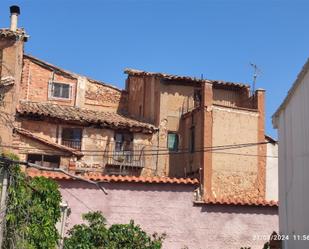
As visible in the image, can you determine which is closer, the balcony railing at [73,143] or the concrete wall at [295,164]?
the concrete wall at [295,164]

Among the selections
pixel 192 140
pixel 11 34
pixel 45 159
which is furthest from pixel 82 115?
pixel 11 34

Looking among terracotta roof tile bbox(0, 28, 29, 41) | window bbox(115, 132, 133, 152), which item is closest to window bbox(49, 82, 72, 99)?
window bbox(115, 132, 133, 152)

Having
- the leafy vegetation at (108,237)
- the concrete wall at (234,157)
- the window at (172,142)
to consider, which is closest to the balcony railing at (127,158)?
the window at (172,142)

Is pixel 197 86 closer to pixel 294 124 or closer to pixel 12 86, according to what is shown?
pixel 12 86

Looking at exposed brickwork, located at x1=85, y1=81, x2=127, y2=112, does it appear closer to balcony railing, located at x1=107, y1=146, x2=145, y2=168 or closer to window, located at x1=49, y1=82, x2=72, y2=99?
window, located at x1=49, y1=82, x2=72, y2=99

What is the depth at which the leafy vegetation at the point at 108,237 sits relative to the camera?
15.1 metres

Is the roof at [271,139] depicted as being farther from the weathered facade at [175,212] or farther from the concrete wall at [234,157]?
the weathered facade at [175,212]

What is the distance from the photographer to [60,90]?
35719 millimetres

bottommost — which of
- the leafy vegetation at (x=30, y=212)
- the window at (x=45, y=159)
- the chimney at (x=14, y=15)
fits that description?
the leafy vegetation at (x=30, y=212)

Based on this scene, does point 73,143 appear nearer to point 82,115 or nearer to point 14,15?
point 82,115

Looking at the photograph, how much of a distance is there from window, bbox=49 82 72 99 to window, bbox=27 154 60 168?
330 inches

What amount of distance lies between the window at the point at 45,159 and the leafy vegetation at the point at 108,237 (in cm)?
1221

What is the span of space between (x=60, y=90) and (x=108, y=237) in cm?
2163

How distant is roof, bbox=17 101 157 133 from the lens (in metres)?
31.3
